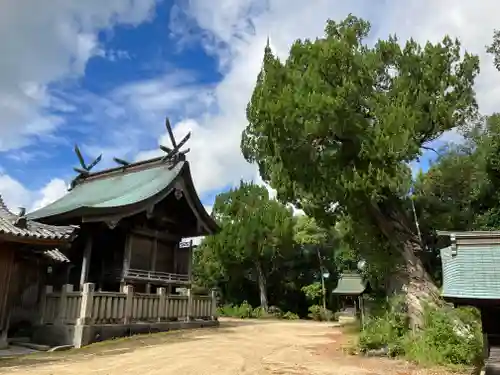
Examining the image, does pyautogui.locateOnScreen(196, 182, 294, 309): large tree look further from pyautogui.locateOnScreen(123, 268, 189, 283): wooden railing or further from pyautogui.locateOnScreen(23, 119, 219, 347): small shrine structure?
pyautogui.locateOnScreen(123, 268, 189, 283): wooden railing

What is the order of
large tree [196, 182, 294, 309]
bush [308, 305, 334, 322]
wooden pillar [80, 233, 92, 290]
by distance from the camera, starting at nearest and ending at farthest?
wooden pillar [80, 233, 92, 290] < bush [308, 305, 334, 322] < large tree [196, 182, 294, 309]

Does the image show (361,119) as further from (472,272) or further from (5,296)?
(5,296)

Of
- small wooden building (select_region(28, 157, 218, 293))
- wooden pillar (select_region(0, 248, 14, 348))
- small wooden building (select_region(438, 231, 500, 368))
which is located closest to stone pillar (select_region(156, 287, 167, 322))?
small wooden building (select_region(28, 157, 218, 293))

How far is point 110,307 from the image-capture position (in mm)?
14766

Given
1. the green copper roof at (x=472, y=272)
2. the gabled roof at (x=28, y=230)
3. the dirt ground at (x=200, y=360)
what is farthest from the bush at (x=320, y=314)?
the gabled roof at (x=28, y=230)

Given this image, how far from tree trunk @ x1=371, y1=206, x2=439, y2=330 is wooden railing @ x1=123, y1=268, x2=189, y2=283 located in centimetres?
947

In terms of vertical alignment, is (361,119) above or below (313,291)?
above

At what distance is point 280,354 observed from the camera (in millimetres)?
12828

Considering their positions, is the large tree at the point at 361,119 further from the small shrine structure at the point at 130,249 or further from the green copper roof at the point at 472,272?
the small shrine structure at the point at 130,249

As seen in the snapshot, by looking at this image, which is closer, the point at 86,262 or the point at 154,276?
the point at 86,262

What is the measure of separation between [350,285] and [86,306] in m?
26.8

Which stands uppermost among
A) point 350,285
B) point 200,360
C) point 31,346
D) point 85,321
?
point 350,285

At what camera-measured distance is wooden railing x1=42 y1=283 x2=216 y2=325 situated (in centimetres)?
1380

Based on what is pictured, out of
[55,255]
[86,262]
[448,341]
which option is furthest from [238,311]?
[448,341]
